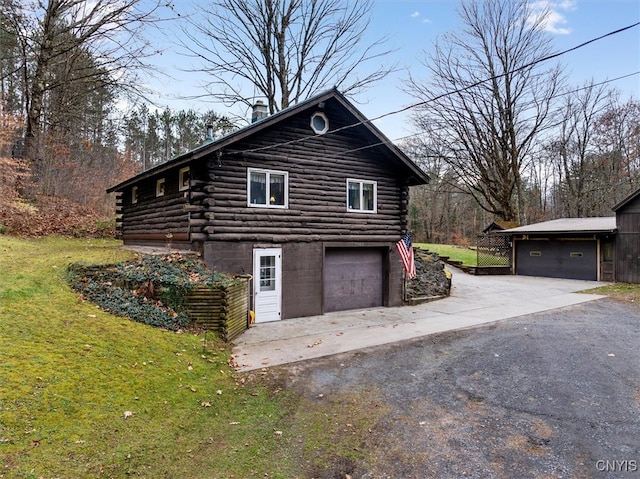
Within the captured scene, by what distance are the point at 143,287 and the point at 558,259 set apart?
2087 centimetres

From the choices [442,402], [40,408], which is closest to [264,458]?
[40,408]

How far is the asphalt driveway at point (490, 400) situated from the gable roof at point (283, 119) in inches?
216

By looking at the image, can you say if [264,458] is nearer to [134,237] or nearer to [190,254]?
[190,254]

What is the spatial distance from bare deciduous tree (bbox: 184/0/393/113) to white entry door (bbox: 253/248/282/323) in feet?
39.4

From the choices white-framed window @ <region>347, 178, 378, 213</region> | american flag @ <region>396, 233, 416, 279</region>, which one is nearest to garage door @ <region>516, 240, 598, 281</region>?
american flag @ <region>396, 233, 416, 279</region>

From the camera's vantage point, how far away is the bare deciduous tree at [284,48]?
60.6ft

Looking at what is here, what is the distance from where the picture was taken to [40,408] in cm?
357

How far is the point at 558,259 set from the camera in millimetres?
20281

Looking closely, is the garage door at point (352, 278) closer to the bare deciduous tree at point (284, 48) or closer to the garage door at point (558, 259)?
the bare deciduous tree at point (284, 48)

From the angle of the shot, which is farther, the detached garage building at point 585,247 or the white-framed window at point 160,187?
the detached garage building at point 585,247

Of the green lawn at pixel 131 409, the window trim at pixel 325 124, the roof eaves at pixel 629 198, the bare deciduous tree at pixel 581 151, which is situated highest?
the bare deciduous tree at pixel 581 151

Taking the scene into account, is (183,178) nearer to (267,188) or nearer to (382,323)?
(267,188)

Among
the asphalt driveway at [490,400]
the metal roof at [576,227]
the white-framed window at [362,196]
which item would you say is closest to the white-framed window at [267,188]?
the white-framed window at [362,196]

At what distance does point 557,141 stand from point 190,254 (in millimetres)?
30848
